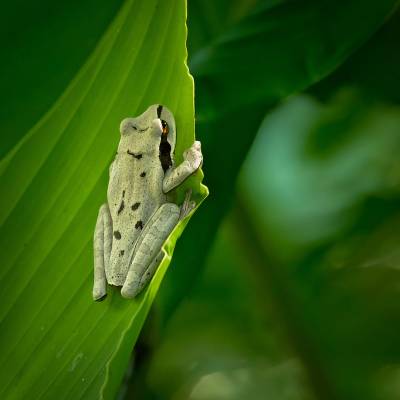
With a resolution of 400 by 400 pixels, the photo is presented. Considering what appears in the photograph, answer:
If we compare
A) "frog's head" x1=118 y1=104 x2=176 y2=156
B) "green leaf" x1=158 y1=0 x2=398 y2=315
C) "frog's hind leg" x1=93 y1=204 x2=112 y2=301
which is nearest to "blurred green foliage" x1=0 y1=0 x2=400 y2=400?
"green leaf" x1=158 y1=0 x2=398 y2=315

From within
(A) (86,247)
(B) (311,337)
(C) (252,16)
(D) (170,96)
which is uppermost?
(C) (252,16)

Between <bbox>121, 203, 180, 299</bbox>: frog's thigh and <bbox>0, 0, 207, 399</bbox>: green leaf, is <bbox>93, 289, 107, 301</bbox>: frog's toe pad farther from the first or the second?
<bbox>121, 203, 180, 299</bbox>: frog's thigh

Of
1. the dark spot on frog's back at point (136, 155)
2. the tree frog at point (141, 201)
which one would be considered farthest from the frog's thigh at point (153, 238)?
the dark spot on frog's back at point (136, 155)

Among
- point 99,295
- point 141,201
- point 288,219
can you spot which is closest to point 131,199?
point 141,201

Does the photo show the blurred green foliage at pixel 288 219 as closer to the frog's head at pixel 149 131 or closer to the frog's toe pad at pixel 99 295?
the frog's head at pixel 149 131

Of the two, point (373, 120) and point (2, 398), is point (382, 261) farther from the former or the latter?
point (2, 398)

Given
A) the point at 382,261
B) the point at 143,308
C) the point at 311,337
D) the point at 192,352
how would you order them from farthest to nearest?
the point at 192,352, the point at 382,261, the point at 311,337, the point at 143,308

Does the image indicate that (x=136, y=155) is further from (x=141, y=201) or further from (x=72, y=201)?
(x=72, y=201)

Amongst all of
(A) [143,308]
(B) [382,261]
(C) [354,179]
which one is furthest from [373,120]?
(A) [143,308]
